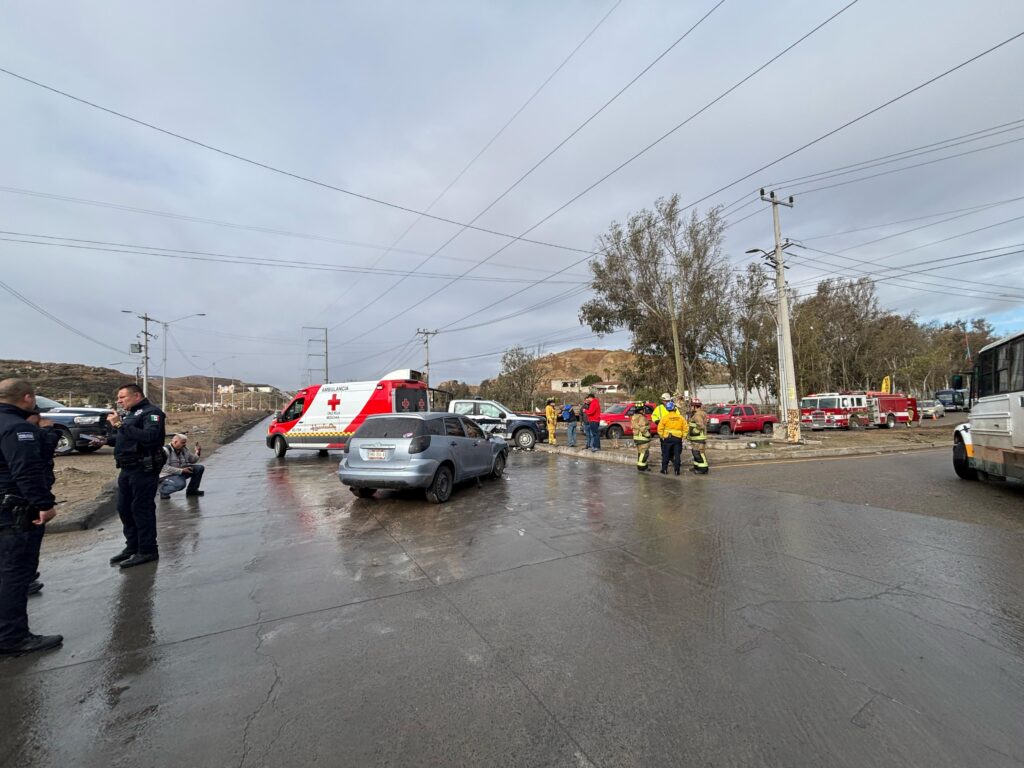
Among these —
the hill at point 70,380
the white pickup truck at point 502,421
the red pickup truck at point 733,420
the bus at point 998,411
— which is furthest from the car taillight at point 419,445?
the hill at point 70,380

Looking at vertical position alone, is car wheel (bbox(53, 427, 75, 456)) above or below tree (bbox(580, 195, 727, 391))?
below

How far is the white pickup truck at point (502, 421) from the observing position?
62.0ft

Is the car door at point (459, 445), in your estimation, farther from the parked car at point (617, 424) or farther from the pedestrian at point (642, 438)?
the parked car at point (617, 424)

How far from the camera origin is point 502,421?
18922mm

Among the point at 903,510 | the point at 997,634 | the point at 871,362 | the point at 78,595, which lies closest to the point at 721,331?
the point at 871,362

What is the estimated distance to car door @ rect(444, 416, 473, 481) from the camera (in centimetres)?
940

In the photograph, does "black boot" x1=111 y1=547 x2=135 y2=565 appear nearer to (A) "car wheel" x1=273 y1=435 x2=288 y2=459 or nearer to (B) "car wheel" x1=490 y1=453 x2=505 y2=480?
(B) "car wheel" x1=490 y1=453 x2=505 y2=480

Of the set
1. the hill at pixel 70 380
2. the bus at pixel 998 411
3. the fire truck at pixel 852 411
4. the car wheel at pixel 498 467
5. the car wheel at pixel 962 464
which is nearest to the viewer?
the bus at pixel 998 411

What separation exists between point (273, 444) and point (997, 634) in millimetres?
17715

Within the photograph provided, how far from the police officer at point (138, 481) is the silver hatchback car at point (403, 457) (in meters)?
3.10

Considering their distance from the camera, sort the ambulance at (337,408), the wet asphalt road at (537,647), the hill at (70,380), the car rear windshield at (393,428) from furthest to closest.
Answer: the hill at (70,380) → the ambulance at (337,408) → the car rear windshield at (393,428) → the wet asphalt road at (537,647)

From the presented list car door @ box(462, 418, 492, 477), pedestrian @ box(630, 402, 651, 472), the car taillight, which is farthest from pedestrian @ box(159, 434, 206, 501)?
pedestrian @ box(630, 402, 651, 472)

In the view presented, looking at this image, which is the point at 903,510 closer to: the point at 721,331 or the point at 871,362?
the point at 721,331

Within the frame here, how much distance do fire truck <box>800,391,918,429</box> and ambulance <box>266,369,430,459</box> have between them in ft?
86.9
